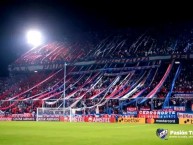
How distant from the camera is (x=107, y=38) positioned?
6612cm

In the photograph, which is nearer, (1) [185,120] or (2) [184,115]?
(1) [185,120]

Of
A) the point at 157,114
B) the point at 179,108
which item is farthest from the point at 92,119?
the point at 179,108

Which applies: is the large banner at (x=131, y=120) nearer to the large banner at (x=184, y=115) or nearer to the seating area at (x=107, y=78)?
the seating area at (x=107, y=78)

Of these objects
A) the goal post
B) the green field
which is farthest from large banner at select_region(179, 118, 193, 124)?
the goal post

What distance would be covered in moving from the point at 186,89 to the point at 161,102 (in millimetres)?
3599

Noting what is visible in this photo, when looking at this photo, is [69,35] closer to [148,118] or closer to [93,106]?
[93,106]

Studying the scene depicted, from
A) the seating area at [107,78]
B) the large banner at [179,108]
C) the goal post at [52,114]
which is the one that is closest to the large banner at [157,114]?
the large banner at [179,108]

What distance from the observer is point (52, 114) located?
152 ft

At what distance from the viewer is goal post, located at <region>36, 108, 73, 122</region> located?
148ft

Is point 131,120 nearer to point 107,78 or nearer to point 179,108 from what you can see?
→ point 179,108

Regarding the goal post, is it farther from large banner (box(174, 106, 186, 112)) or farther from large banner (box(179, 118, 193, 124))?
large banner (box(179, 118, 193, 124))

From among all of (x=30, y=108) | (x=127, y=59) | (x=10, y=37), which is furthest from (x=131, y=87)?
(x=10, y=37)

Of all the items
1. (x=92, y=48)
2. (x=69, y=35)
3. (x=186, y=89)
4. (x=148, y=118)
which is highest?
(x=69, y=35)

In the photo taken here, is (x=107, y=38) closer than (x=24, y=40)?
Yes
